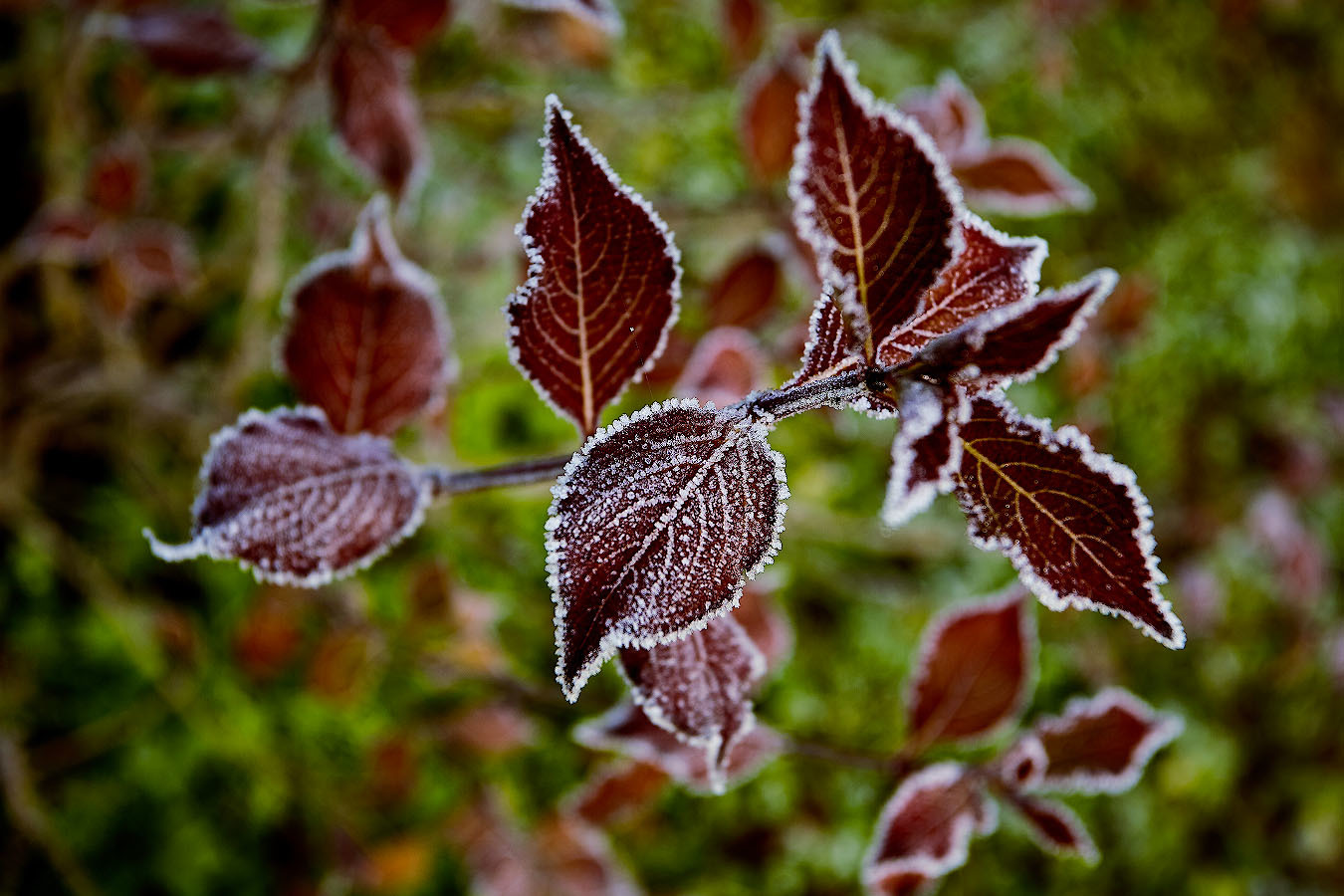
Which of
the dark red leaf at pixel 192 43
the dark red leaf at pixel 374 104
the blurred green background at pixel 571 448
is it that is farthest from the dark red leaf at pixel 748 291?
the dark red leaf at pixel 192 43

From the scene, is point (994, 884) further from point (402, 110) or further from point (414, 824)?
point (402, 110)

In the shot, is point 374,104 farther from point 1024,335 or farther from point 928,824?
point 928,824

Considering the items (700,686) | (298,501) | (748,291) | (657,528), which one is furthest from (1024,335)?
(748,291)

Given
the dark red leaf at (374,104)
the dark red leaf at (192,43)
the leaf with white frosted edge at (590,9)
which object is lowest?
the dark red leaf at (192,43)

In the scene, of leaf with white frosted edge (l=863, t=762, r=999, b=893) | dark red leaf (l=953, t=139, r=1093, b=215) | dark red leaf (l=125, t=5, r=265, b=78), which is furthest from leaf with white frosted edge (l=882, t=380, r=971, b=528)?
dark red leaf (l=125, t=5, r=265, b=78)

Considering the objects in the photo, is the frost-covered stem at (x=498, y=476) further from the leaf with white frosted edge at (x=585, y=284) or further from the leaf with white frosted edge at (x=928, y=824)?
the leaf with white frosted edge at (x=928, y=824)

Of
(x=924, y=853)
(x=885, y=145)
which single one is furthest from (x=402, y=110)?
(x=924, y=853)

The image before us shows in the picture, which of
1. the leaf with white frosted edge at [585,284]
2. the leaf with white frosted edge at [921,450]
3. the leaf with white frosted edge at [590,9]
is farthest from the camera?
the leaf with white frosted edge at [590,9]
